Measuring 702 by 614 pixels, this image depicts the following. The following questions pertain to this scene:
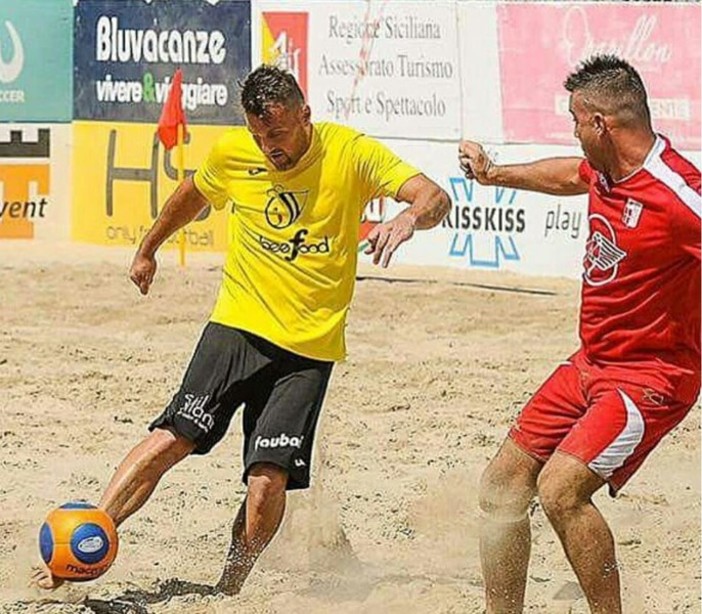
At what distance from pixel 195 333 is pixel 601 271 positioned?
620cm

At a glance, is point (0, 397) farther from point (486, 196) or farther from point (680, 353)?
point (486, 196)

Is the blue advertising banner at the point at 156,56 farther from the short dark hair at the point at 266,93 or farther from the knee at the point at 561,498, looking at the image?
the knee at the point at 561,498

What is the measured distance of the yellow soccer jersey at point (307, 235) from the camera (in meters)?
5.87

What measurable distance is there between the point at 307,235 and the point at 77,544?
1359mm

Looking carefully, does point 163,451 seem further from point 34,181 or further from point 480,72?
point 34,181

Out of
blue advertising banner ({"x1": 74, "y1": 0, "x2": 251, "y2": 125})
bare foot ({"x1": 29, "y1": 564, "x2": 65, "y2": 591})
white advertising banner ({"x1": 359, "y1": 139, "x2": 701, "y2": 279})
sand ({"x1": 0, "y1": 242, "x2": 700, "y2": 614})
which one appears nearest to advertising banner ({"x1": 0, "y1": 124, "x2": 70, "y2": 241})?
blue advertising banner ({"x1": 74, "y1": 0, "x2": 251, "y2": 125})

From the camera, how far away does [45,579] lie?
5688 mm

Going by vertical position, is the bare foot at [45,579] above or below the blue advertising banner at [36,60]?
below

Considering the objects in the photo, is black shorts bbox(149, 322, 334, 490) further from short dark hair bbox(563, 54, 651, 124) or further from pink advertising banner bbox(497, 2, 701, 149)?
pink advertising banner bbox(497, 2, 701, 149)

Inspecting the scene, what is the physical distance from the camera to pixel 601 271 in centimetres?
529

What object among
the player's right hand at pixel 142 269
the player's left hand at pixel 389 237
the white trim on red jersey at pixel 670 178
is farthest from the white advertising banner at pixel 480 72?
the white trim on red jersey at pixel 670 178

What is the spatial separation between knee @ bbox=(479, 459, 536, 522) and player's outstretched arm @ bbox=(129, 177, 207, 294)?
158 cm

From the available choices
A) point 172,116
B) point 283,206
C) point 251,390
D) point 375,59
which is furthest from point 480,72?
point 251,390

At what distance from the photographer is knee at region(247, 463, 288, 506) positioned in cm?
581
